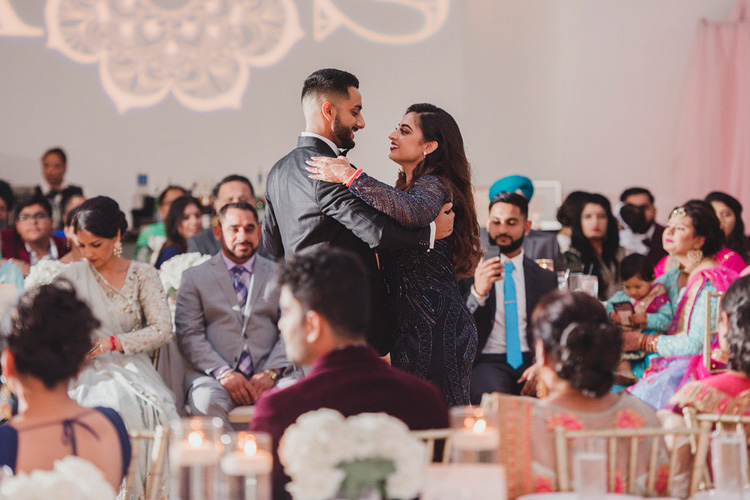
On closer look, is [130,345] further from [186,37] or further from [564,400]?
[186,37]

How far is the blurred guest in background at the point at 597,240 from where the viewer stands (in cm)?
490

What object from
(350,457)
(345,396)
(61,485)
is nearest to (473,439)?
(350,457)

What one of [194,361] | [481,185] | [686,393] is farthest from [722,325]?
[481,185]

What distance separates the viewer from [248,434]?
4.37ft

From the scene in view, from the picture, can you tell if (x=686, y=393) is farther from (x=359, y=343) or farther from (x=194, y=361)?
(x=194, y=361)

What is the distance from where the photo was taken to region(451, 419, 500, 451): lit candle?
137cm

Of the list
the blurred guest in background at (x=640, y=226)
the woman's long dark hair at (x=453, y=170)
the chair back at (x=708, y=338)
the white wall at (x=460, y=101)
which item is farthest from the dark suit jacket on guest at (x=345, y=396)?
the white wall at (x=460, y=101)

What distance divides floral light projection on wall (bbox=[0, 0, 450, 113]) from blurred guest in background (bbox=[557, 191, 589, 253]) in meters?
1.94

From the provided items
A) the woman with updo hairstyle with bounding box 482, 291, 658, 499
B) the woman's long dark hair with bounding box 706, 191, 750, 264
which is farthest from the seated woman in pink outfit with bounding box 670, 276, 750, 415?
the woman's long dark hair with bounding box 706, 191, 750, 264

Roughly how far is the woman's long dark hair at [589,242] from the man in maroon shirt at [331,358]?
341 centimetres

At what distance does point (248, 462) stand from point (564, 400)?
72 cm

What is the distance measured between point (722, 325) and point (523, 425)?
780mm

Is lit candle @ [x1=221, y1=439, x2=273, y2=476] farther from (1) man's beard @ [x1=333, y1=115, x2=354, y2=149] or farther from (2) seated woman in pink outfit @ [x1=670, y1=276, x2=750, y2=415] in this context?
(1) man's beard @ [x1=333, y1=115, x2=354, y2=149]

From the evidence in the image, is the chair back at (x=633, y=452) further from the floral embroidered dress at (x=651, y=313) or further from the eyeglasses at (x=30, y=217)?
the eyeglasses at (x=30, y=217)
